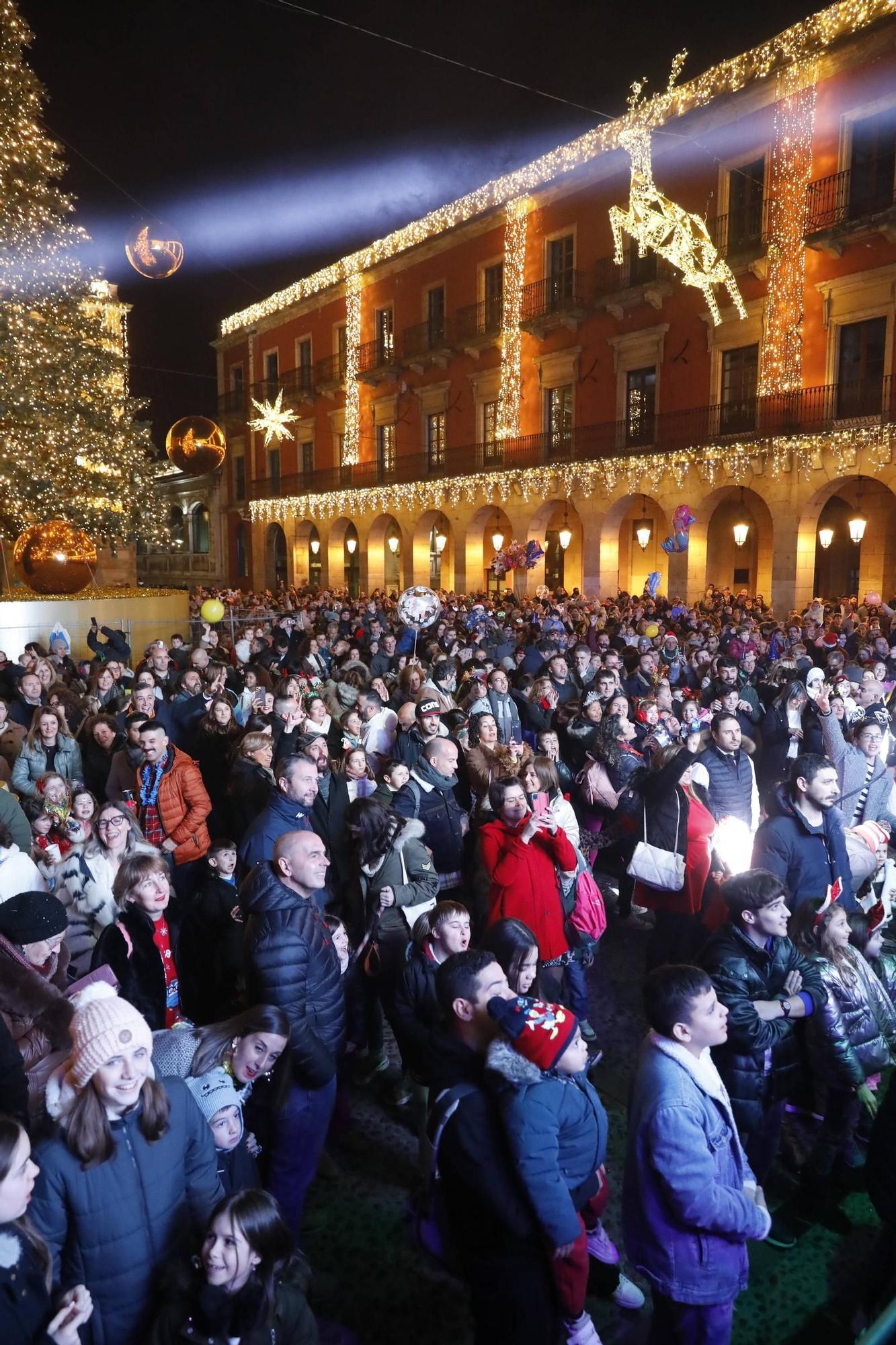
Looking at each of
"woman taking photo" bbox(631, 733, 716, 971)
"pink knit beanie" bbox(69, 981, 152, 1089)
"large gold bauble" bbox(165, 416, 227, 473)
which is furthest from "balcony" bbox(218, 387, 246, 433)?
"pink knit beanie" bbox(69, 981, 152, 1089)

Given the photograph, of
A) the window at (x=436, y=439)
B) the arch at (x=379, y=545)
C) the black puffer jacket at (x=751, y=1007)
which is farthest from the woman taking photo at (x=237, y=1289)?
the arch at (x=379, y=545)

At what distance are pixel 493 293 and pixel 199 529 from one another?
2473 cm

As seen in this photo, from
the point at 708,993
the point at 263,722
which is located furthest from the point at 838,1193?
the point at 263,722

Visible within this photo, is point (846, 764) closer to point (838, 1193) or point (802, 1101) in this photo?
point (802, 1101)

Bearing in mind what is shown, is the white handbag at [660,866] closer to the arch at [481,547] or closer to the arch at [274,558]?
the arch at [481,547]

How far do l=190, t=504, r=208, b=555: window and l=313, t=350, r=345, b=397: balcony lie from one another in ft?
43.9

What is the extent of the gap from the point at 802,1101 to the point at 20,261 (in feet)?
53.1

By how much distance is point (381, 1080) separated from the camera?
3949 mm

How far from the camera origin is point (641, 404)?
21438 mm

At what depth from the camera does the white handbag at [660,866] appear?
14.1 feet

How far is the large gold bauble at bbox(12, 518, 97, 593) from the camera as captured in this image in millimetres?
14148

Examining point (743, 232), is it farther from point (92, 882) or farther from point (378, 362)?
point (92, 882)

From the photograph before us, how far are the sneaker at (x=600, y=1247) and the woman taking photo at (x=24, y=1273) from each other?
1690 millimetres

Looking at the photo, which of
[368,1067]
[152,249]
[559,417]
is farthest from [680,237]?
[368,1067]
